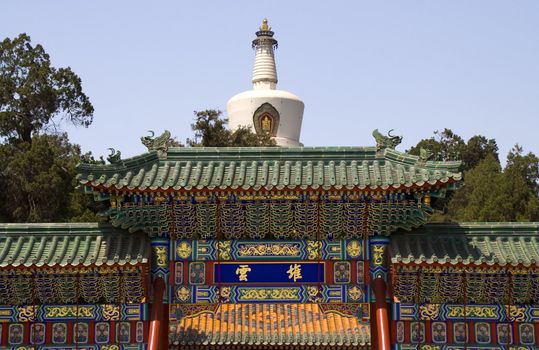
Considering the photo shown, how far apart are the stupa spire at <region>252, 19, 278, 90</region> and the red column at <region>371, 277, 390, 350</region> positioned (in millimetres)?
27693

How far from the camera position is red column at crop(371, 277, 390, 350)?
14.0 meters

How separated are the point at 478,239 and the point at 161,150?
5875 mm

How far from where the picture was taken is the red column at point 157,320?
46.2ft

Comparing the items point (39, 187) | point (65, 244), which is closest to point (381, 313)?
point (65, 244)

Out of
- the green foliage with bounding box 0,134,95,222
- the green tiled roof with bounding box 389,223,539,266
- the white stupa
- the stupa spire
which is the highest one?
the stupa spire

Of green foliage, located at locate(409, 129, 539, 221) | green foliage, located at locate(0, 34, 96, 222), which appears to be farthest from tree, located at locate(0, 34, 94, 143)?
green foliage, located at locate(409, 129, 539, 221)

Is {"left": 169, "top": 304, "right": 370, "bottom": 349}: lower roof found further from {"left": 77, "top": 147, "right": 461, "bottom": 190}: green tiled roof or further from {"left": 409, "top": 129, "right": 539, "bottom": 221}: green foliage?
{"left": 409, "top": 129, "right": 539, "bottom": 221}: green foliage

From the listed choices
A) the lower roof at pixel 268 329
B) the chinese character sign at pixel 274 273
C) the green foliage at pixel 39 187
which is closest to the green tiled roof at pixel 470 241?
the chinese character sign at pixel 274 273

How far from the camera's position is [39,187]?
104 feet

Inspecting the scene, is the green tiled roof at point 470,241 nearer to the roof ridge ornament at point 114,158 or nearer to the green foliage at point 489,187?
the roof ridge ornament at point 114,158

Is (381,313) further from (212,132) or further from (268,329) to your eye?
(212,132)

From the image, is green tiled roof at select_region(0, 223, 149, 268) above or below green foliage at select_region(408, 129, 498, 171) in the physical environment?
below

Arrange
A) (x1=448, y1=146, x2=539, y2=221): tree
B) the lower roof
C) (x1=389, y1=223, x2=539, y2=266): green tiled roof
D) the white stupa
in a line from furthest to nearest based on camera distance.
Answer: the white stupa < (x1=448, y1=146, x2=539, y2=221): tree < the lower roof < (x1=389, y1=223, x2=539, y2=266): green tiled roof

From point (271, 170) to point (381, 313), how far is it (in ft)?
10.2
